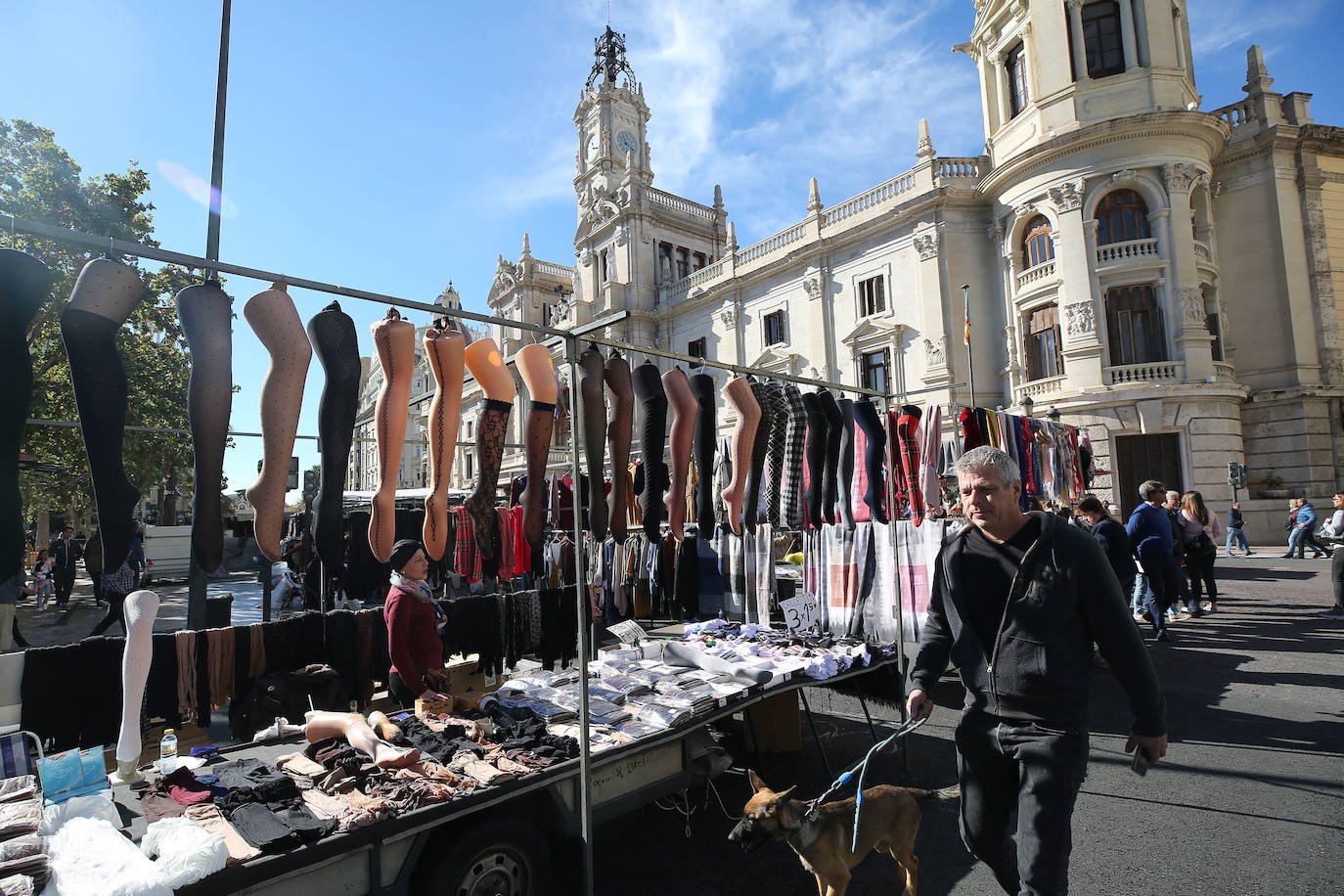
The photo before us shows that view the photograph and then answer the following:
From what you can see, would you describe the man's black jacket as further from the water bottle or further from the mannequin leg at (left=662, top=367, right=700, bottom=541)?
the water bottle

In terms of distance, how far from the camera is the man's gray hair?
2.68m

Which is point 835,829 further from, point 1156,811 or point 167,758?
point 167,758

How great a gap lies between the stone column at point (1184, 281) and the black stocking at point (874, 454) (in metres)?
18.5

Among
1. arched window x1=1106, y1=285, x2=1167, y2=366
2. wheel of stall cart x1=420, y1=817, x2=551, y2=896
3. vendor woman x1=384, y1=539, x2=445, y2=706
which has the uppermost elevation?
arched window x1=1106, y1=285, x2=1167, y2=366

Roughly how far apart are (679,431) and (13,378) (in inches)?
112

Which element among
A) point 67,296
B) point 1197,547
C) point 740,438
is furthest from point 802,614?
point 67,296

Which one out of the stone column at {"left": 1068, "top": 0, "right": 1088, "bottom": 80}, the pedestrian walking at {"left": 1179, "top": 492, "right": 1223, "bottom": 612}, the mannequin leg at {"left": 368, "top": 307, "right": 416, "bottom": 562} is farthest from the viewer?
the stone column at {"left": 1068, "top": 0, "right": 1088, "bottom": 80}

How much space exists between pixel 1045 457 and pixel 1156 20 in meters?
18.6

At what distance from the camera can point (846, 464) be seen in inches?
218

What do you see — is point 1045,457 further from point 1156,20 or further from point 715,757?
point 1156,20

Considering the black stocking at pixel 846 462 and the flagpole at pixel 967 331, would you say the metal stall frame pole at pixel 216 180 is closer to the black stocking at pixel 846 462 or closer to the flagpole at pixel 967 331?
the black stocking at pixel 846 462

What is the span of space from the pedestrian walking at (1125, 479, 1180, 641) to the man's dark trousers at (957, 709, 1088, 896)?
6864mm

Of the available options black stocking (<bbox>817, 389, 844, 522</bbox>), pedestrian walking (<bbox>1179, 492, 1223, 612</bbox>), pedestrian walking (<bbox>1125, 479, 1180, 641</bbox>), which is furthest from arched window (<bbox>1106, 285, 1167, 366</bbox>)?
black stocking (<bbox>817, 389, 844, 522</bbox>)

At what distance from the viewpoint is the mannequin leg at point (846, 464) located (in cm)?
528
